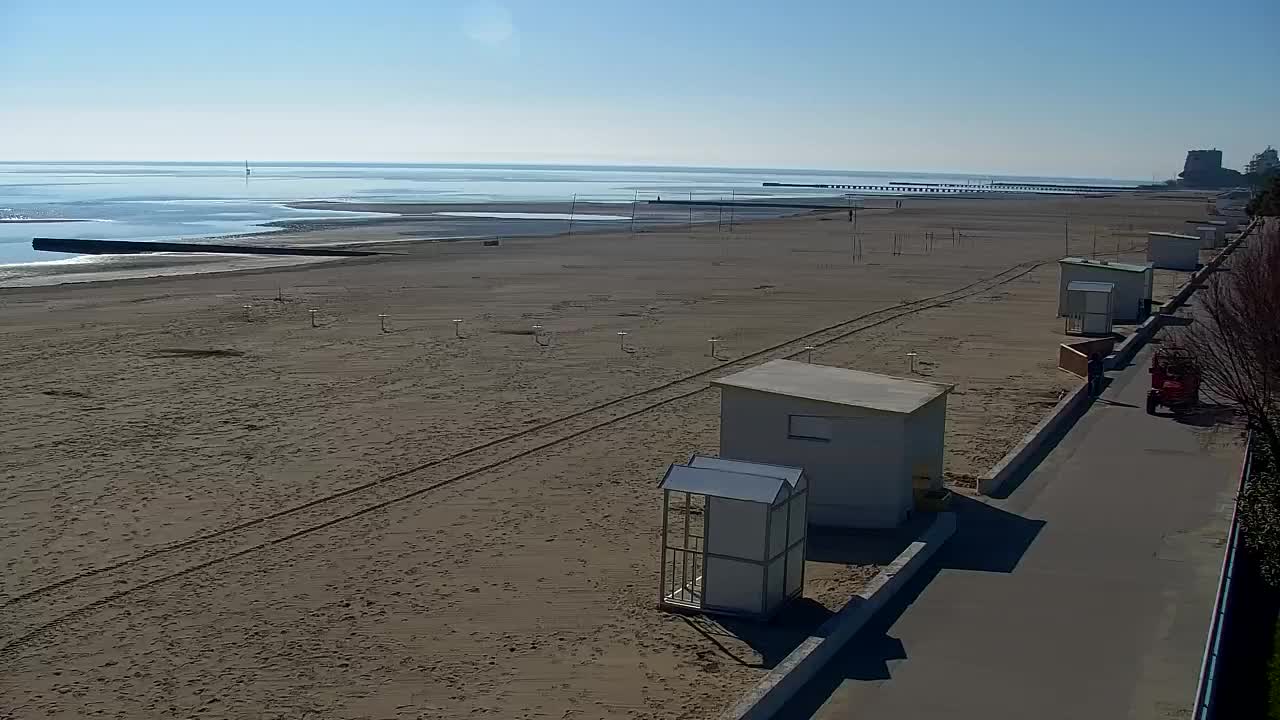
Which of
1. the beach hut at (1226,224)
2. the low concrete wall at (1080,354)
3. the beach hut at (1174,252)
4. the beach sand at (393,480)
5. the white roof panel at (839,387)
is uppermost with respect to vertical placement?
the beach hut at (1226,224)

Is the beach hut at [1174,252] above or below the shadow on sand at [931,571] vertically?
above

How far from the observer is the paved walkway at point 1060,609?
9.23m

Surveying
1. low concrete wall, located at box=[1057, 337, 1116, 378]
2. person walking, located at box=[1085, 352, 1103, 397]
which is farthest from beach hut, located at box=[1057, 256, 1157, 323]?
person walking, located at box=[1085, 352, 1103, 397]

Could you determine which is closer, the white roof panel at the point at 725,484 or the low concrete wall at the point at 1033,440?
the white roof panel at the point at 725,484

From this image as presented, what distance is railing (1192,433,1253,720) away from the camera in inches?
334

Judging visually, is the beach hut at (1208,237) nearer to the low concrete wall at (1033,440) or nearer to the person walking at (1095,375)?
the person walking at (1095,375)

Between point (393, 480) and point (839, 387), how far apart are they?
5.78 meters

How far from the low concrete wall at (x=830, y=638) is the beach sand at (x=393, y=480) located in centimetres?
46

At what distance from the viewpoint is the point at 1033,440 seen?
17.4 m

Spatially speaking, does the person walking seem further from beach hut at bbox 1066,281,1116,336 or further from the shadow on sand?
beach hut at bbox 1066,281,1116,336

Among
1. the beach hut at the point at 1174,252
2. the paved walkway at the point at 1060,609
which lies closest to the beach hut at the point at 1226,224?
the beach hut at the point at 1174,252

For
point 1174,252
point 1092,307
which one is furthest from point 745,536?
point 1174,252

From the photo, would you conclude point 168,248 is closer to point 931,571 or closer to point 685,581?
point 685,581

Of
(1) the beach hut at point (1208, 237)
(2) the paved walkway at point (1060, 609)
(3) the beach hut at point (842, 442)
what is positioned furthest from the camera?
(1) the beach hut at point (1208, 237)
